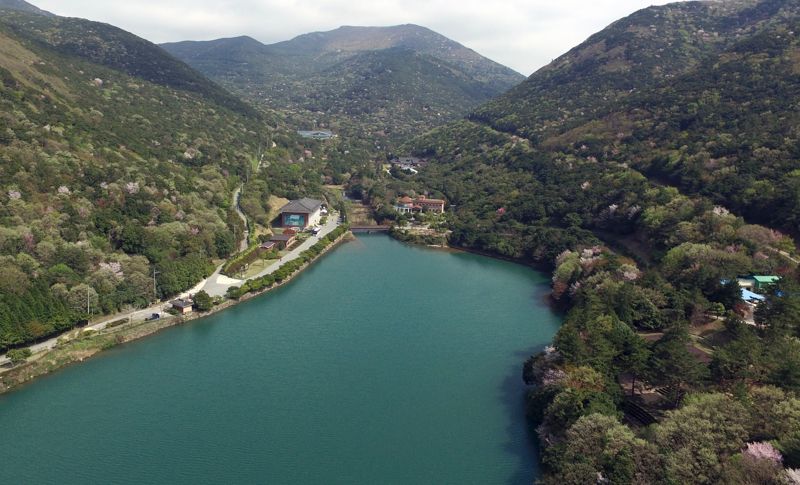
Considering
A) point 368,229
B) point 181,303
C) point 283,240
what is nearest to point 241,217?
point 283,240

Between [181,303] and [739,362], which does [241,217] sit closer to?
[181,303]

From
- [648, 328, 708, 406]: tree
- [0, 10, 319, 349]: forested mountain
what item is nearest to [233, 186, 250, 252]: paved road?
[0, 10, 319, 349]: forested mountain

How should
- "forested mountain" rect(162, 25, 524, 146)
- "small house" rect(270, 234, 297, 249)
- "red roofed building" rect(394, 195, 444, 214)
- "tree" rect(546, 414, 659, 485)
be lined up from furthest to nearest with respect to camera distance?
"forested mountain" rect(162, 25, 524, 146)
"red roofed building" rect(394, 195, 444, 214)
"small house" rect(270, 234, 297, 249)
"tree" rect(546, 414, 659, 485)

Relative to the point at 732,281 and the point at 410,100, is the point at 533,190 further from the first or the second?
the point at 410,100

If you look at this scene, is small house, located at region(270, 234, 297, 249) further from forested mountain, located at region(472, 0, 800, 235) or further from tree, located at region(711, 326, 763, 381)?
tree, located at region(711, 326, 763, 381)

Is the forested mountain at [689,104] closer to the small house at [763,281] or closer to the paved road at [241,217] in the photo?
the small house at [763,281]
